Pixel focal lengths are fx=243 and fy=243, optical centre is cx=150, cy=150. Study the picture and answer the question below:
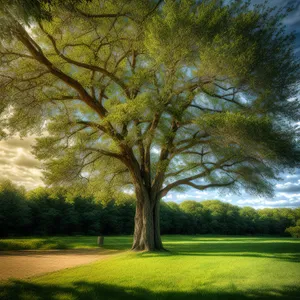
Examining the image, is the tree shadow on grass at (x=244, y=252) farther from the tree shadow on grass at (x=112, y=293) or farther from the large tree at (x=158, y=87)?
the tree shadow on grass at (x=112, y=293)

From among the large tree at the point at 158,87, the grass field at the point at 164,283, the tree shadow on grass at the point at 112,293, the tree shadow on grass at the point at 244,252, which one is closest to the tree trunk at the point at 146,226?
the large tree at the point at 158,87

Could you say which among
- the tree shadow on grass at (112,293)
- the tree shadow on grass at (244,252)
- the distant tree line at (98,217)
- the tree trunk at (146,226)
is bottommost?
the tree shadow on grass at (112,293)

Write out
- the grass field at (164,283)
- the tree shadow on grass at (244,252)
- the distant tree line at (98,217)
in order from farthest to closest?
the distant tree line at (98,217) < the tree shadow on grass at (244,252) < the grass field at (164,283)

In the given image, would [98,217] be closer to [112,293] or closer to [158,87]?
[158,87]

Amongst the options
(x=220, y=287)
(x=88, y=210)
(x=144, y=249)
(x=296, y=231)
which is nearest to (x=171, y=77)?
(x=220, y=287)

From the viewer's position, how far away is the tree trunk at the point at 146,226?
1441 centimetres

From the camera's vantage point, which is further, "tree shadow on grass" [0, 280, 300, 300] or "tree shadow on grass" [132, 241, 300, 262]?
"tree shadow on grass" [132, 241, 300, 262]

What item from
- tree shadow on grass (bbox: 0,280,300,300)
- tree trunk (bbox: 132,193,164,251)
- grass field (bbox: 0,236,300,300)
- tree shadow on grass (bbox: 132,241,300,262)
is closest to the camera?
tree shadow on grass (bbox: 0,280,300,300)

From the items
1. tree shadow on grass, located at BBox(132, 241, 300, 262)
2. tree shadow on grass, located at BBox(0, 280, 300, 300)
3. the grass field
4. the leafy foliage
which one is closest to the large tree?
the leafy foliage

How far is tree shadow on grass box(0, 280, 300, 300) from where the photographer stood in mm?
5645

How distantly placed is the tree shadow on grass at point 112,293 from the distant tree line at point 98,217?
33.4 ft

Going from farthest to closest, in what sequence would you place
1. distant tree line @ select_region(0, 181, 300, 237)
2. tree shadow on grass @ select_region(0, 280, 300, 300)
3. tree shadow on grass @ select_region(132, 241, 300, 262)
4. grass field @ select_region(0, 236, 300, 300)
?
1. distant tree line @ select_region(0, 181, 300, 237)
2. tree shadow on grass @ select_region(132, 241, 300, 262)
3. grass field @ select_region(0, 236, 300, 300)
4. tree shadow on grass @ select_region(0, 280, 300, 300)

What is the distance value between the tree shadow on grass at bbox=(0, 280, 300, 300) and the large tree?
226 inches

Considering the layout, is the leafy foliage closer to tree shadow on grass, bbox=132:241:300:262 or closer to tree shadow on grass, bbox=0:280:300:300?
tree shadow on grass, bbox=132:241:300:262
